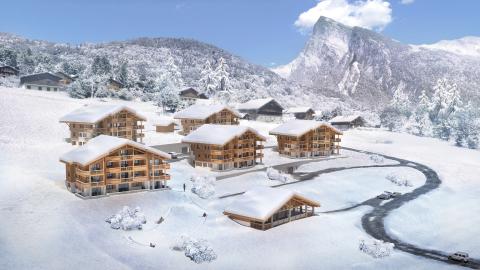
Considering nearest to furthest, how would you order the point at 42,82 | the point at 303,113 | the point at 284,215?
the point at 284,215 → the point at 42,82 → the point at 303,113

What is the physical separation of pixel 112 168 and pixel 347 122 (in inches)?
3957

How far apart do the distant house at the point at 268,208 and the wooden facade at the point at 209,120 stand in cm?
4952

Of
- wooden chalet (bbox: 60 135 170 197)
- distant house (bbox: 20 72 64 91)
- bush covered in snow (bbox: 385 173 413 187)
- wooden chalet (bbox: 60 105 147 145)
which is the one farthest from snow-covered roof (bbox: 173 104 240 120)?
distant house (bbox: 20 72 64 91)

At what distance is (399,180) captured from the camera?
2938 inches

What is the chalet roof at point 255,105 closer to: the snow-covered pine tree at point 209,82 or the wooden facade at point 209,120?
the snow-covered pine tree at point 209,82

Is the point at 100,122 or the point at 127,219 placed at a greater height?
the point at 100,122

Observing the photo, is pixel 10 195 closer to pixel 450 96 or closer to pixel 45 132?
pixel 45 132

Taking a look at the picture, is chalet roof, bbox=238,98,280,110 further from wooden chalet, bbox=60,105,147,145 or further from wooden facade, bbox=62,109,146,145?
wooden chalet, bbox=60,105,147,145

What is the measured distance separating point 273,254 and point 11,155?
46.6 meters

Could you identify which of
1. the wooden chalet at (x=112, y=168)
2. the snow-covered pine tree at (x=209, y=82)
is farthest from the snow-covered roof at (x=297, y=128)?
the snow-covered pine tree at (x=209, y=82)

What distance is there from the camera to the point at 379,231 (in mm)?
50531

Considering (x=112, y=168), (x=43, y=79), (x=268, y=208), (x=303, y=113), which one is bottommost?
(x=268, y=208)

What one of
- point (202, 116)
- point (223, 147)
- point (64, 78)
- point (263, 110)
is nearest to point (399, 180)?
point (223, 147)

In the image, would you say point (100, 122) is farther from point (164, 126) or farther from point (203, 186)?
point (203, 186)
